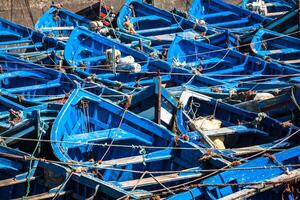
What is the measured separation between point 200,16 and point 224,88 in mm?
5763

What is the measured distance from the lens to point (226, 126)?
33.8ft

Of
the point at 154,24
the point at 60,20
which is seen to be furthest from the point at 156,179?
the point at 60,20

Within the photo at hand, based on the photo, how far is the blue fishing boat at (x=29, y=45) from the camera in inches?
545

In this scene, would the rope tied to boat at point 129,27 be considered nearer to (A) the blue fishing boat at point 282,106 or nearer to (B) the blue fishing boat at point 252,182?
(A) the blue fishing boat at point 282,106

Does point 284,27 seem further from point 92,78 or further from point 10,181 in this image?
point 10,181

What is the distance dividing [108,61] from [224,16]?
17.8 feet

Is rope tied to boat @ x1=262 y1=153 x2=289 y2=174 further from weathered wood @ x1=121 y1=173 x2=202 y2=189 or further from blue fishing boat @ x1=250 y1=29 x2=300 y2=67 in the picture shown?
blue fishing boat @ x1=250 y1=29 x2=300 y2=67

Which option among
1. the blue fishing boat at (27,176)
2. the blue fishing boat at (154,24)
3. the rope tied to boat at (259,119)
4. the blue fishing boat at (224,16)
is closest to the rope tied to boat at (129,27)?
the blue fishing boat at (154,24)

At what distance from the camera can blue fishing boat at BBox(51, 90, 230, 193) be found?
28.5ft

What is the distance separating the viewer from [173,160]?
9.18 m

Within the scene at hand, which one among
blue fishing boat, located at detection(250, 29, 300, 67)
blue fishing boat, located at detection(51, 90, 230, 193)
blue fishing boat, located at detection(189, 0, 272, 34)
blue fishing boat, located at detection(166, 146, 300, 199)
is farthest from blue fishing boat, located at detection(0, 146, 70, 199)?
blue fishing boat, located at detection(189, 0, 272, 34)

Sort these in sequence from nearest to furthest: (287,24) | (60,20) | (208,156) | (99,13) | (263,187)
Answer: (263,187) → (208,156) → (287,24) → (60,20) → (99,13)

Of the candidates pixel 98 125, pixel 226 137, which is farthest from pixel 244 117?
pixel 98 125

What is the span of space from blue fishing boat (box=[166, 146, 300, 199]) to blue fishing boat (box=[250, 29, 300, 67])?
533 cm
